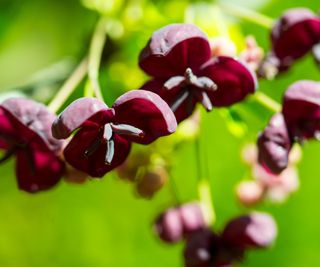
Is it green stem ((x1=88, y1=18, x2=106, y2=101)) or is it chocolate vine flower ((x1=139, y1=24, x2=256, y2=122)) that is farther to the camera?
green stem ((x1=88, y1=18, x2=106, y2=101))

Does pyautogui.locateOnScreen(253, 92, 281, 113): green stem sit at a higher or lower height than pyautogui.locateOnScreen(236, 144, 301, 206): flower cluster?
higher

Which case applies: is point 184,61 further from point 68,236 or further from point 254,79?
point 68,236

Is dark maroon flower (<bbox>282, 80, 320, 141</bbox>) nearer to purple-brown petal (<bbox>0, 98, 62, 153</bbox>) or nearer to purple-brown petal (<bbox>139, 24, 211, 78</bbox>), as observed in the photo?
purple-brown petal (<bbox>139, 24, 211, 78</bbox>)

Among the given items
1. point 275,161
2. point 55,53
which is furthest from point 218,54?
point 55,53

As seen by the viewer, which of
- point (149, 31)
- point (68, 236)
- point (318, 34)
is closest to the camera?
point (318, 34)

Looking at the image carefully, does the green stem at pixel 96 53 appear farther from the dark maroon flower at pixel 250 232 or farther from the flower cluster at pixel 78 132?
the dark maroon flower at pixel 250 232

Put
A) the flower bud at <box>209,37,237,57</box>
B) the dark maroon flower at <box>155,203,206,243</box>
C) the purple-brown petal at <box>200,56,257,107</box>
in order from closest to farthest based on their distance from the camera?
the purple-brown petal at <box>200,56,257,107</box> → the flower bud at <box>209,37,237,57</box> → the dark maroon flower at <box>155,203,206,243</box>

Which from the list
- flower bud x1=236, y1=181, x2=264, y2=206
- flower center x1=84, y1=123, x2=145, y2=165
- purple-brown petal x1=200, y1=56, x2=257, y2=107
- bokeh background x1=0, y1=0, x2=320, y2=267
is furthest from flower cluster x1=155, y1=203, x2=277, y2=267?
bokeh background x1=0, y1=0, x2=320, y2=267
